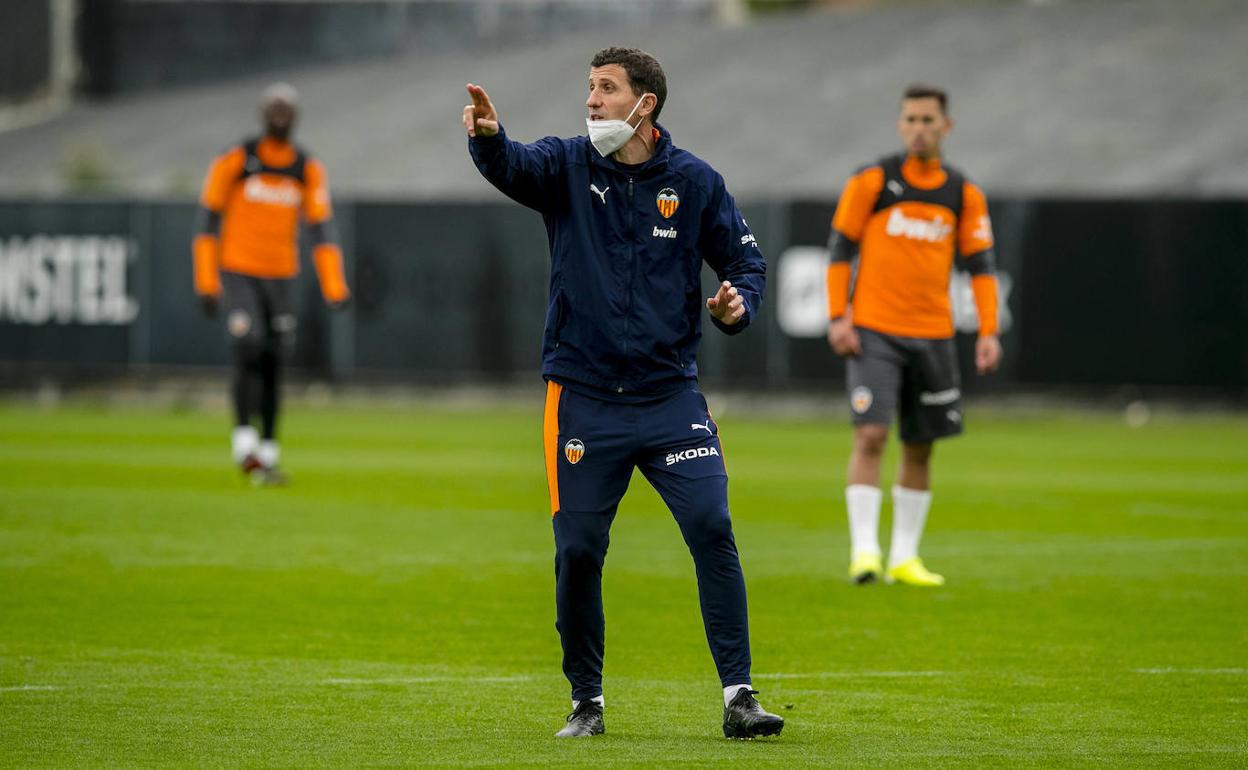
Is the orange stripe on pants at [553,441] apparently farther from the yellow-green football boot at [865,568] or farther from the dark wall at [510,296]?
the dark wall at [510,296]

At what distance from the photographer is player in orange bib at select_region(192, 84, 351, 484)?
1606cm

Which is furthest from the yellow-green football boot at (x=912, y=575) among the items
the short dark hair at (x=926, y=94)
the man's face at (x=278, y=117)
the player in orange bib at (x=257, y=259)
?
the man's face at (x=278, y=117)

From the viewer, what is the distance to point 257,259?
643 inches

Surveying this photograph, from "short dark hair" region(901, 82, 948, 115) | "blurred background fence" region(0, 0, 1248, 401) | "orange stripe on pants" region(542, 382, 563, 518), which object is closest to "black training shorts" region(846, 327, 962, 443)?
"short dark hair" region(901, 82, 948, 115)

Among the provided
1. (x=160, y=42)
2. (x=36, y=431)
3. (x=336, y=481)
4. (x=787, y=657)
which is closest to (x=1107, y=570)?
(x=787, y=657)

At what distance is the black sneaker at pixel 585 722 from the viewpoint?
6.86m

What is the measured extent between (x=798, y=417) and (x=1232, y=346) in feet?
16.6

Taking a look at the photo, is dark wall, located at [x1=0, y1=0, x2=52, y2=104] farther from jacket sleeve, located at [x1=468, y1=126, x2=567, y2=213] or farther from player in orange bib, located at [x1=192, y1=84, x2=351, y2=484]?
jacket sleeve, located at [x1=468, y1=126, x2=567, y2=213]

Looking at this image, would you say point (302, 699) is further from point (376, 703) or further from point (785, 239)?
point (785, 239)

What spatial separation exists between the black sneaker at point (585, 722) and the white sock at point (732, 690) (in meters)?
0.40

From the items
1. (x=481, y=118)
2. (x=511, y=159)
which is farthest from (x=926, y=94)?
(x=481, y=118)

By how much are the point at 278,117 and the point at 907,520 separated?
21.1 feet

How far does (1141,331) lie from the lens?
25.5 m

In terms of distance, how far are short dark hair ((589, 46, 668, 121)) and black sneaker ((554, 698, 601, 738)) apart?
1.81 meters
